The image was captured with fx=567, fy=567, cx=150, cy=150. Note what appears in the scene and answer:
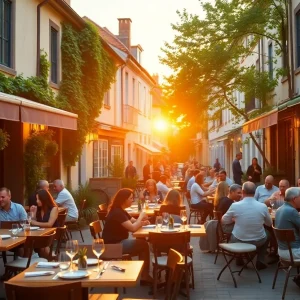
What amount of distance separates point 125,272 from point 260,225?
4310 millimetres

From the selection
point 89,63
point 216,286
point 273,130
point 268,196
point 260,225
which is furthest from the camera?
point 273,130

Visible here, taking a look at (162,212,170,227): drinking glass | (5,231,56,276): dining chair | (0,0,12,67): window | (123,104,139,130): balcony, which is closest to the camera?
(5,231,56,276): dining chair

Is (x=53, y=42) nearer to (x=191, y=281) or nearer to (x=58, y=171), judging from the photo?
(x=58, y=171)

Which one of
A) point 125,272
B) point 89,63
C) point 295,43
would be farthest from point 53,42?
point 125,272

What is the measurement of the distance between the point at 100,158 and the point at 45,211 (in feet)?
49.6

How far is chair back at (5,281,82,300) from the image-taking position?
4465mm

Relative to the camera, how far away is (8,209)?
9672 mm

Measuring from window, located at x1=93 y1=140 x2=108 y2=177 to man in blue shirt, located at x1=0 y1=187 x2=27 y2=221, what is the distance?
13697mm

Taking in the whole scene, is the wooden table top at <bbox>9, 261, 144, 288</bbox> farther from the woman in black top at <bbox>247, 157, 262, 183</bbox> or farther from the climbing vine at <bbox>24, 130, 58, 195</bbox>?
the woman in black top at <bbox>247, 157, 262, 183</bbox>

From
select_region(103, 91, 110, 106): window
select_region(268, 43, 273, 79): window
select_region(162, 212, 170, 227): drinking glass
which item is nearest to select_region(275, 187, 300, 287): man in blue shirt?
select_region(162, 212, 170, 227): drinking glass

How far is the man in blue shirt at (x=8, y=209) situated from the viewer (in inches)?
372

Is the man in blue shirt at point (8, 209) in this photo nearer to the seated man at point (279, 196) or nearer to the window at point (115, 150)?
the seated man at point (279, 196)

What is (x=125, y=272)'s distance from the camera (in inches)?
223

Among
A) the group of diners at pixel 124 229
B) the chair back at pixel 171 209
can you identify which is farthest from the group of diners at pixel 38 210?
the chair back at pixel 171 209
